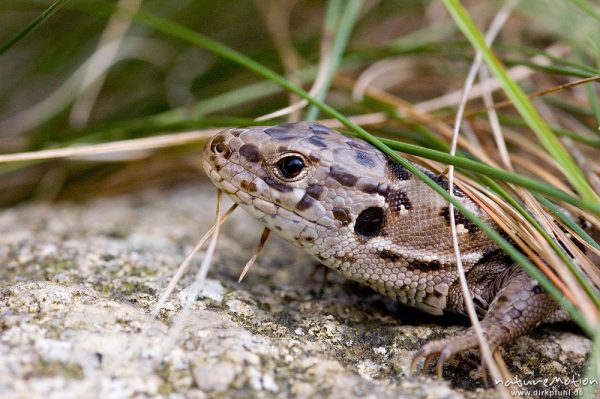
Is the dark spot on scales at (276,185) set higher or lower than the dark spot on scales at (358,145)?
lower

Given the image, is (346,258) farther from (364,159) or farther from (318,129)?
(318,129)

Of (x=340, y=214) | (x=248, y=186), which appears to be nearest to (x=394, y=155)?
(x=340, y=214)

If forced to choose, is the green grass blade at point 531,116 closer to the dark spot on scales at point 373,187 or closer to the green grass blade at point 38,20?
the dark spot on scales at point 373,187

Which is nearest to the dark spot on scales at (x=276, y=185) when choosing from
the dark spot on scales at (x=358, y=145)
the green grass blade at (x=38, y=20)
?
the dark spot on scales at (x=358, y=145)

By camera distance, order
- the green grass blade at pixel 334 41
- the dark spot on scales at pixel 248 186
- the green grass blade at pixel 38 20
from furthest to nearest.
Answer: the green grass blade at pixel 334 41, the dark spot on scales at pixel 248 186, the green grass blade at pixel 38 20

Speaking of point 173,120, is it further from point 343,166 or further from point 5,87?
point 5,87

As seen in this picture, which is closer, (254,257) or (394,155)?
(394,155)

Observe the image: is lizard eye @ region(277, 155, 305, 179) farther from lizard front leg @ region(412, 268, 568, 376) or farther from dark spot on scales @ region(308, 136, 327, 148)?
lizard front leg @ region(412, 268, 568, 376)
